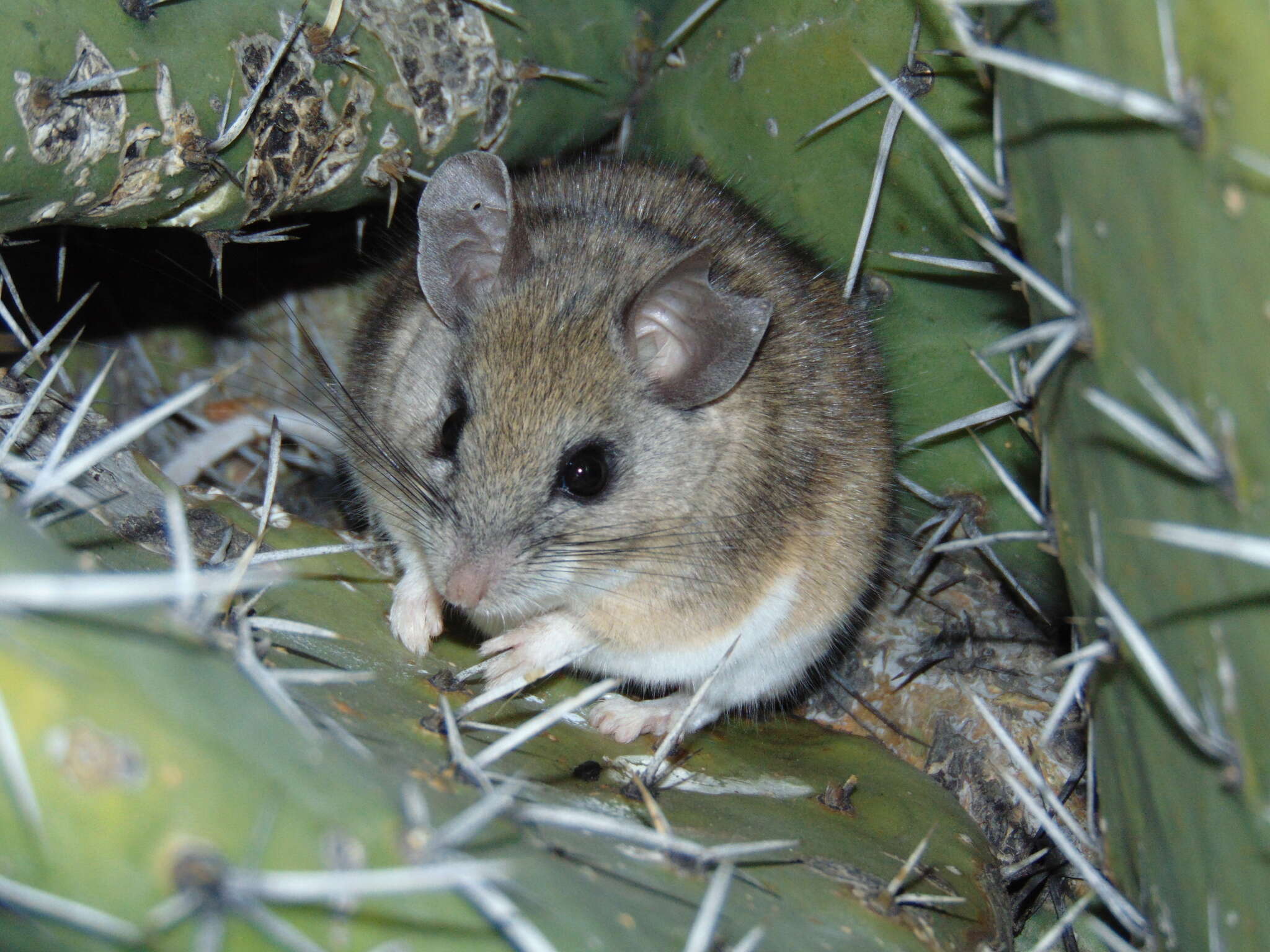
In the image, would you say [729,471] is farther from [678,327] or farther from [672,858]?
[672,858]

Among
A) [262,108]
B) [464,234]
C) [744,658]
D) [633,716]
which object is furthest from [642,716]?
[262,108]

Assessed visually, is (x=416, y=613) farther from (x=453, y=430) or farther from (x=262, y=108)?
(x=262, y=108)

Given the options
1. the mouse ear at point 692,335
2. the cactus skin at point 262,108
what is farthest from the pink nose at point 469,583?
the cactus skin at point 262,108

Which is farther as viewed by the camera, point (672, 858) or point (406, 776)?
point (672, 858)

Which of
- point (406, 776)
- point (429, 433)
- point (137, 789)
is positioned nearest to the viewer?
point (137, 789)

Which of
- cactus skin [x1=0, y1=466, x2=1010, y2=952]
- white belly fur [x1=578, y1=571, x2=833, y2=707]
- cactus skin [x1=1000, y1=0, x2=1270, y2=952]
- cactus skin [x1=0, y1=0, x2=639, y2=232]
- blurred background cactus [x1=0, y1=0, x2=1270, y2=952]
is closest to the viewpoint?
cactus skin [x1=0, y1=466, x2=1010, y2=952]

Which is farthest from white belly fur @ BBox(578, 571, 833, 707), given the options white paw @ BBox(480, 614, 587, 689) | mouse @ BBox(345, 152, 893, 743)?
white paw @ BBox(480, 614, 587, 689)

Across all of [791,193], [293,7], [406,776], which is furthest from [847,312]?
[406,776]

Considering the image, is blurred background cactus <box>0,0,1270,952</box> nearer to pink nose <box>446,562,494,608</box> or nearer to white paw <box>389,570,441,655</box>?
white paw <box>389,570,441,655</box>
